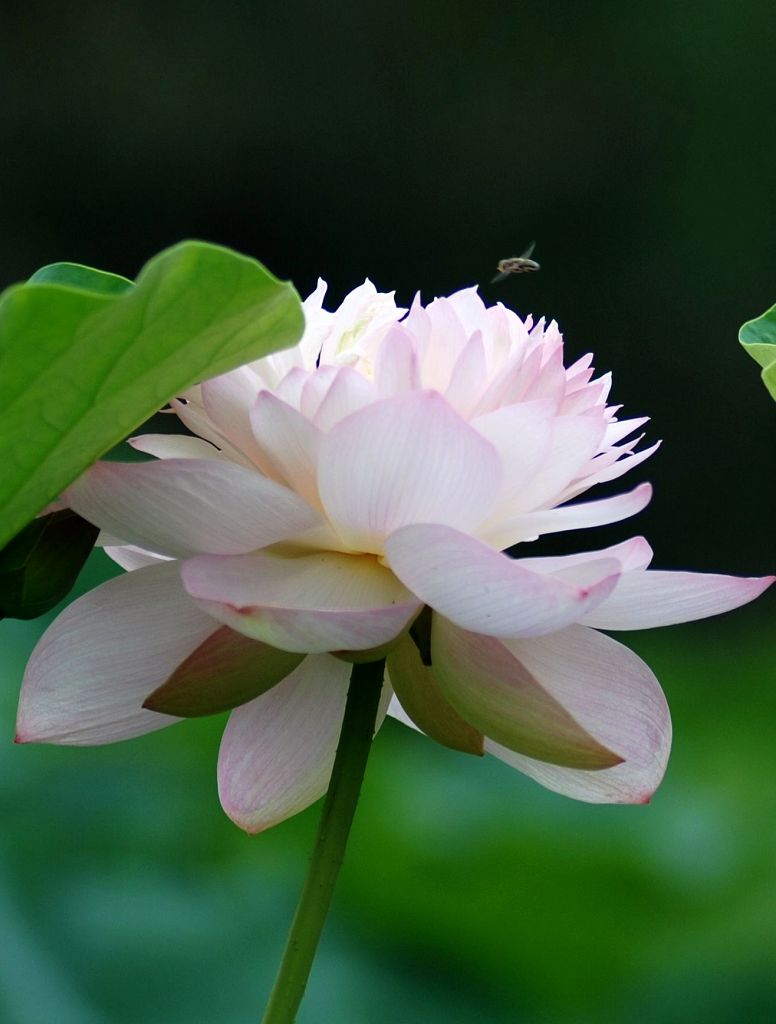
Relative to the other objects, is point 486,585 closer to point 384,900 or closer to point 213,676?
point 213,676

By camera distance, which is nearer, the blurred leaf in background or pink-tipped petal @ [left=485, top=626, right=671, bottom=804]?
pink-tipped petal @ [left=485, top=626, right=671, bottom=804]

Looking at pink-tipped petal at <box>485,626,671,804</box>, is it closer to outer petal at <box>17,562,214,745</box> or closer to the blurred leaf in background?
outer petal at <box>17,562,214,745</box>

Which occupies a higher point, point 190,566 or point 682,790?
point 190,566

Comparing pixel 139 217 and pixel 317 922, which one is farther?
pixel 139 217

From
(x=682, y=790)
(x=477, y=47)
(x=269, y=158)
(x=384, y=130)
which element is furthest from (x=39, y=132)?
(x=682, y=790)

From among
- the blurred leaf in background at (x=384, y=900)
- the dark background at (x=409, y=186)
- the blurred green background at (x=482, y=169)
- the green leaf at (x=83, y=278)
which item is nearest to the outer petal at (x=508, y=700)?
the green leaf at (x=83, y=278)

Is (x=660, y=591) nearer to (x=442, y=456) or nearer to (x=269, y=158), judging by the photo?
(x=442, y=456)

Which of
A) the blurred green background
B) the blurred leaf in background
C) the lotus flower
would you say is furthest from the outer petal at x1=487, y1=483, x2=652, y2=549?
the blurred green background
